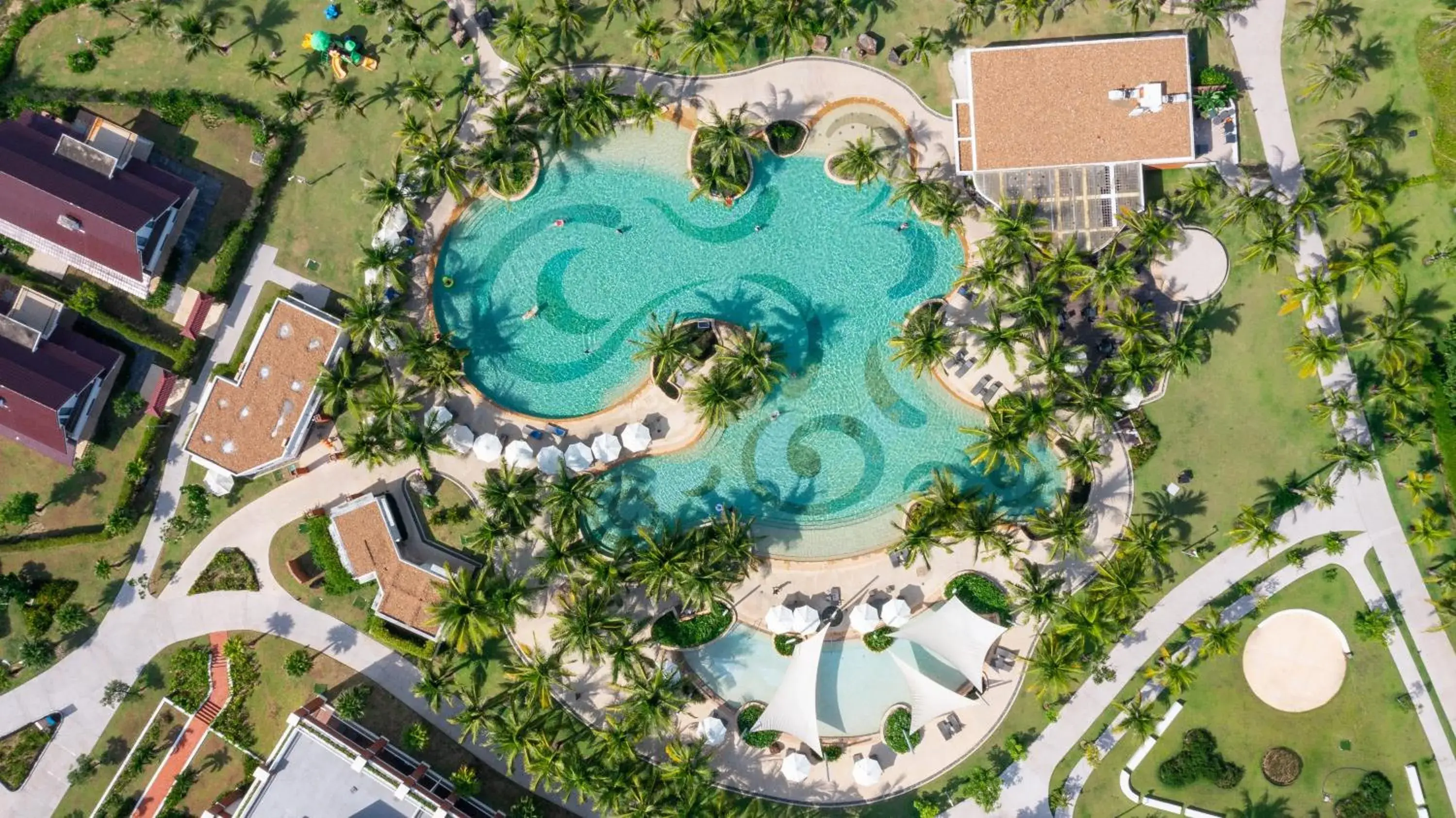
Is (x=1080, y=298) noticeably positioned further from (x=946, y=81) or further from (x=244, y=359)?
(x=244, y=359)

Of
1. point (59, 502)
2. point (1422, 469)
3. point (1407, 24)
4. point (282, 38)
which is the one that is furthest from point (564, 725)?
point (1407, 24)

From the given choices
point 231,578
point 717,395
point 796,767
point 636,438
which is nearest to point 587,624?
point 636,438

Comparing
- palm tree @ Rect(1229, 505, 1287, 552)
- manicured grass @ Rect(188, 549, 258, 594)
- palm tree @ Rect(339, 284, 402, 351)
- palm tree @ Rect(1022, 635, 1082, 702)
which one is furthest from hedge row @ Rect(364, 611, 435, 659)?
palm tree @ Rect(1229, 505, 1287, 552)

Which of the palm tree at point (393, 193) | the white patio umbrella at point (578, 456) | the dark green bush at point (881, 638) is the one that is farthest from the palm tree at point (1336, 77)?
the palm tree at point (393, 193)

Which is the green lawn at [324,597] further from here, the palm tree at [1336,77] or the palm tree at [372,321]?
the palm tree at [1336,77]

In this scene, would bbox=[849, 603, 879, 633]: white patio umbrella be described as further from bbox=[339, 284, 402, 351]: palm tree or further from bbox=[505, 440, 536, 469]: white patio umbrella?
bbox=[339, 284, 402, 351]: palm tree

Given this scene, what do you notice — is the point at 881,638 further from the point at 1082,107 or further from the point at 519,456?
the point at 1082,107

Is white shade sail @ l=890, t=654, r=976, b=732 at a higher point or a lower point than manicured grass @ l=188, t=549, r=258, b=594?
higher
